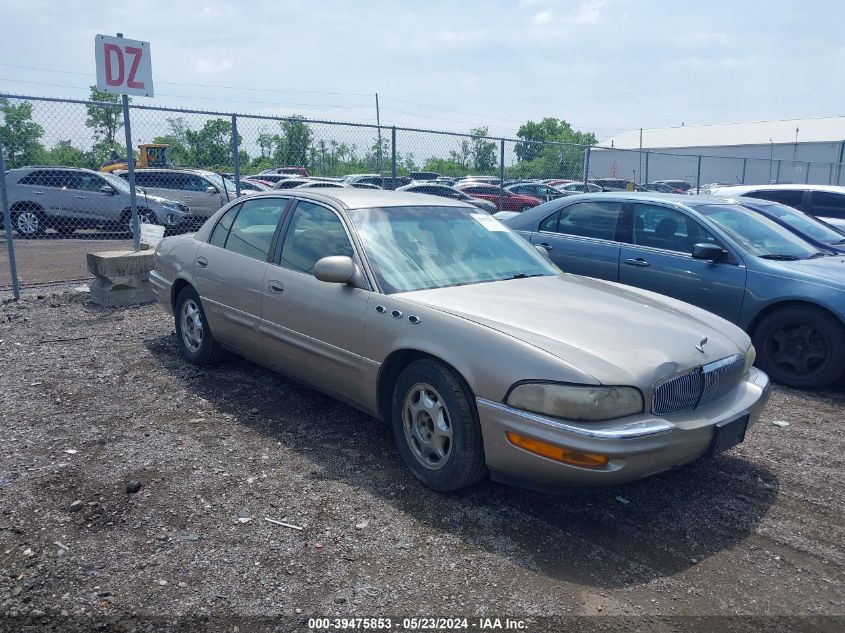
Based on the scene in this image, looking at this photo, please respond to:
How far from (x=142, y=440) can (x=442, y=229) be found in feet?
7.82

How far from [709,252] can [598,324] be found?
9.82 feet

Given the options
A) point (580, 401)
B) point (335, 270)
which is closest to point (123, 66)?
point (335, 270)

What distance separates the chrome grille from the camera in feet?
10.6

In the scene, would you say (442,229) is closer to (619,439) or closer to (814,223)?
(619,439)

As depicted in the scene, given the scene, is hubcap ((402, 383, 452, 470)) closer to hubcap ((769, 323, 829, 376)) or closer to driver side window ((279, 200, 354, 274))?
driver side window ((279, 200, 354, 274))

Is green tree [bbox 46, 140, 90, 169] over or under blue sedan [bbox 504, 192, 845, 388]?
over

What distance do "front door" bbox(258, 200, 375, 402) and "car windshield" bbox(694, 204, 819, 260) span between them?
155 inches

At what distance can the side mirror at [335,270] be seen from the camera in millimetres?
3941

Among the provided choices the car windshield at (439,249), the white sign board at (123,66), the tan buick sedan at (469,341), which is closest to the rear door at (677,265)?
the tan buick sedan at (469,341)

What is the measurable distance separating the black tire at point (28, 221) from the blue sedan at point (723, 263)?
1118cm

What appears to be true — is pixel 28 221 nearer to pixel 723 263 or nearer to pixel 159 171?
pixel 159 171

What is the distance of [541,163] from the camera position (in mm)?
17641

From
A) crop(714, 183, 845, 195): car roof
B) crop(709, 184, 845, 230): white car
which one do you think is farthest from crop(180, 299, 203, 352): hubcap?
crop(714, 183, 845, 195): car roof

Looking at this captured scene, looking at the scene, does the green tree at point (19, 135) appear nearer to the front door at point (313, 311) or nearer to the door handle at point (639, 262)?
the front door at point (313, 311)
